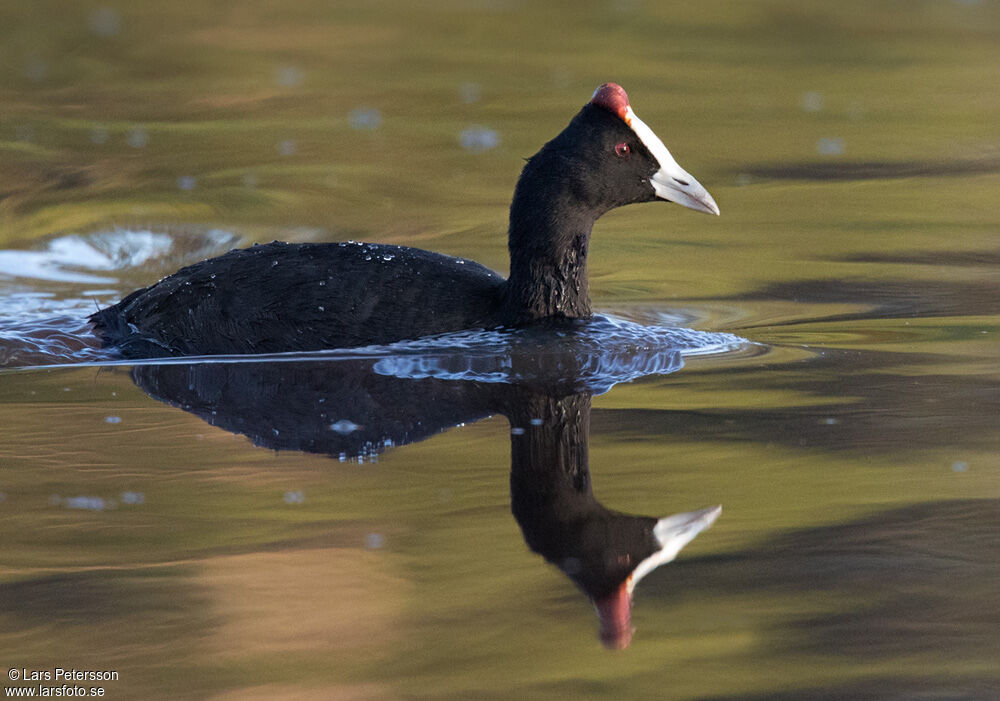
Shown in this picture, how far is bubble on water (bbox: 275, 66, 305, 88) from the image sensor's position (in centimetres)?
1261

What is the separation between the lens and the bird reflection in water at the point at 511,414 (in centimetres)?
390

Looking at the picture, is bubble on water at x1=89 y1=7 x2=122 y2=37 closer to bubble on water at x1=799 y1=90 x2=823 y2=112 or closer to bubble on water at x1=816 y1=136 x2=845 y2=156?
bubble on water at x1=799 y1=90 x2=823 y2=112

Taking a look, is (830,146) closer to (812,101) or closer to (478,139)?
(812,101)

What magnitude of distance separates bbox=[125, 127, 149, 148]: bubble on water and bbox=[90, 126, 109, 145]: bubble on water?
164 millimetres

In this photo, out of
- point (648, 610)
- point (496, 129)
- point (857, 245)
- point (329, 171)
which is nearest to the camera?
point (648, 610)

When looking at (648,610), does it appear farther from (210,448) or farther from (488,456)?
(210,448)

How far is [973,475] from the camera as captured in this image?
4.45m

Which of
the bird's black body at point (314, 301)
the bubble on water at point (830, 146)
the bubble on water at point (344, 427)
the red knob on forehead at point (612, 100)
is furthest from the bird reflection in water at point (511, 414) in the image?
the bubble on water at point (830, 146)

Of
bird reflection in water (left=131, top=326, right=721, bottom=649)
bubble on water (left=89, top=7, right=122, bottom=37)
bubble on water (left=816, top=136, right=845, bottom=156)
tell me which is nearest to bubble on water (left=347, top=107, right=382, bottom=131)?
bubble on water (left=816, top=136, right=845, bottom=156)

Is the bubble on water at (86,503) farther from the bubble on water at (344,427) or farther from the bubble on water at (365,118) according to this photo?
the bubble on water at (365,118)

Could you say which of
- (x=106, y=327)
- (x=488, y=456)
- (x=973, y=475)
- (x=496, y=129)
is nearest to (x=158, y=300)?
(x=106, y=327)

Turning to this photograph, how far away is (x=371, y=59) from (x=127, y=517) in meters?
9.79

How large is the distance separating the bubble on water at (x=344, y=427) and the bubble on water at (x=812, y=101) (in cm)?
744

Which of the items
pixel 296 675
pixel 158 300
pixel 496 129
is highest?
pixel 496 129
